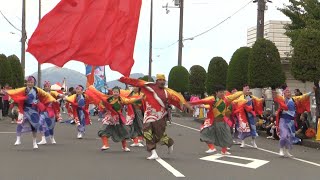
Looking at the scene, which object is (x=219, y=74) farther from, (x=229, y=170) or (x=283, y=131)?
(x=229, y=170)

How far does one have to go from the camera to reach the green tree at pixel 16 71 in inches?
1318

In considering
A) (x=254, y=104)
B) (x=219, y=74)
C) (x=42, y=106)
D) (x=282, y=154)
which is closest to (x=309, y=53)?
(x=254, y=104)

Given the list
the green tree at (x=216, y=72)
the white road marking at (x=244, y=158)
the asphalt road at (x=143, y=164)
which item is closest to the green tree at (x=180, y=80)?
the green tree at (x=216, y=72)

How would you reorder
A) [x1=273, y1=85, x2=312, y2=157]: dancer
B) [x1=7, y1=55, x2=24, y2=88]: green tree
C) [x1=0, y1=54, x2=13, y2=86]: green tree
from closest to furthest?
[x1=273, y1=85, x2=312, y2=157]: dancer → [x1=0, y1=54, x2=13, y2=86]: green tree → [x1=7, y1=55, x2=24, y2=88]: green tree

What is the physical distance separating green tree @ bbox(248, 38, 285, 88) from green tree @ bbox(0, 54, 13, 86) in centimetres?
1495

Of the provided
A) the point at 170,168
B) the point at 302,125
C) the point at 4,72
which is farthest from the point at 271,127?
the point at 4,72

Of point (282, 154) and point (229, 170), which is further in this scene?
point (282, 154)

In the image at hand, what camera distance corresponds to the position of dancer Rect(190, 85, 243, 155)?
44.8 ft

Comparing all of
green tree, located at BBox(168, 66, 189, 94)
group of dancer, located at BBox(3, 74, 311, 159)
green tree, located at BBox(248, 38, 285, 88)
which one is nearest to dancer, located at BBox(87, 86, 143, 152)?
group of dancer, located at BBox(3, 74, 311, 159)

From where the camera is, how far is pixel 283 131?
13.6 meters

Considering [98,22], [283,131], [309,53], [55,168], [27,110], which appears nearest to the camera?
[55,168]

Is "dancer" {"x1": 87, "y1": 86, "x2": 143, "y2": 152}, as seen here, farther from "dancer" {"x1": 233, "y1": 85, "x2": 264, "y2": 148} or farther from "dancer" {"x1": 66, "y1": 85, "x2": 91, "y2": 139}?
"dancer" {"x1": 66, "y1": 85, "x2": 91, "y2": 139}

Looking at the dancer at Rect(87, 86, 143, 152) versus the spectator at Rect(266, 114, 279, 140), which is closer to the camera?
the dancer at Rect(87, 86, 143, 152)

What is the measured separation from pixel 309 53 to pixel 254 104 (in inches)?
135
